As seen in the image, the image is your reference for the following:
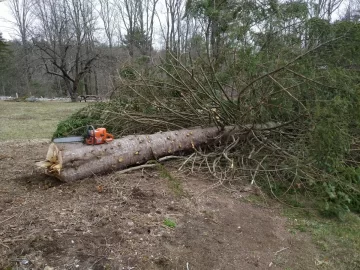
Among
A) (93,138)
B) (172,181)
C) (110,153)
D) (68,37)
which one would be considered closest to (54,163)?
(93,138)

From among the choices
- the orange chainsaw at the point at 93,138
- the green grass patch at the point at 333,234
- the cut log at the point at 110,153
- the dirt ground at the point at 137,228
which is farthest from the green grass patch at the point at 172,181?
the green grass patch at the point at 333,234

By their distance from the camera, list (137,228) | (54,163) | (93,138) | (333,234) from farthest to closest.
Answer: (93,138), (54,163), (333,234), (137,228)

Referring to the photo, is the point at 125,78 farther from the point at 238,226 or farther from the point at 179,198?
the point at 238,226

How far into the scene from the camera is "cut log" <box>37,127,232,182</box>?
2.96 m

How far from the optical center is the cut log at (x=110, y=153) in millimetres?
2961

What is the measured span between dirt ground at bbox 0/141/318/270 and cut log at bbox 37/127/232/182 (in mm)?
146

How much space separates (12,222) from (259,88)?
322cm

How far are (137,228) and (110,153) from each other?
1230mm

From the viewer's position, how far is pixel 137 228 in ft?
7.27

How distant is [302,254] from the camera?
213 cm

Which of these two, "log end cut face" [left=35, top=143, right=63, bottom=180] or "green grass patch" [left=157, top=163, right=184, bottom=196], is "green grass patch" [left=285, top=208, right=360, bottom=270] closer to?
"green grass patch" [left=157, top=163, right=184, bottom=196]

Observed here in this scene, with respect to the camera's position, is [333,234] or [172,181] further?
[172,181]

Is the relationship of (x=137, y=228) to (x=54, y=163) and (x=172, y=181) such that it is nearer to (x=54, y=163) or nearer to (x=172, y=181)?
(x=172, y=181)

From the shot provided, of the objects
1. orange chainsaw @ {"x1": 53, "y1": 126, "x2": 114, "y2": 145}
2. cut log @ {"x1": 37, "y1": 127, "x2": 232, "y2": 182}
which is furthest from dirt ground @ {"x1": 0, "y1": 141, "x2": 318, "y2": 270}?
orange chainsaw @ {"x1": 53, "y1": 126, "x2": 114, "y2": 145}
